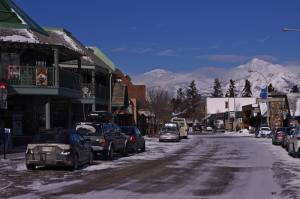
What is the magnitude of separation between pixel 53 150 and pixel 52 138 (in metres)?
0.57

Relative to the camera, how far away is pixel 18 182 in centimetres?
1788

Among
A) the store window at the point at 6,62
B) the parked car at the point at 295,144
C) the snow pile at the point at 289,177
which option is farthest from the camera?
Result: the store window at the point at 6,62

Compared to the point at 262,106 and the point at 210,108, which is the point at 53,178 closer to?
the point at 262,106

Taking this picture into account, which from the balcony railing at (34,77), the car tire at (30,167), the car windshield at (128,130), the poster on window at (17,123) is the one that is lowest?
the car tire at (30,167)

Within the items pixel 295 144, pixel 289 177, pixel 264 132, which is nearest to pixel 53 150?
pixel 289 177

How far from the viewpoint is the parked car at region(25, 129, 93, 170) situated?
21.6 metres

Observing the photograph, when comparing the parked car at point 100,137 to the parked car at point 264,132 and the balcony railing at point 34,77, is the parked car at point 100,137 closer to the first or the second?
the balcony railing at point 34,77

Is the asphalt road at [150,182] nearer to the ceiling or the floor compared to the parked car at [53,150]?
nearer to the floor

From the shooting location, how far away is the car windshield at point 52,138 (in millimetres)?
21984

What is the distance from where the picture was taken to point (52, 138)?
22.1 meters

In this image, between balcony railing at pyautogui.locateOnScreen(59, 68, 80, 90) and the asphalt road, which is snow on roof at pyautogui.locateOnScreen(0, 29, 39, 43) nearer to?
balcony railing at pyautogui.locateOnScreen(59, 68, 80, 90)

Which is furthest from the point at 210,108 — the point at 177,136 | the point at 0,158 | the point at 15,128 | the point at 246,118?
the point at 0,158

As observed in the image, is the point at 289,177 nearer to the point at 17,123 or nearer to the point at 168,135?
the point at 17,123

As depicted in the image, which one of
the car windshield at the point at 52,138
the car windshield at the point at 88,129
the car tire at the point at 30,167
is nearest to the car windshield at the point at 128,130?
the car windshield at the point at 88,129
